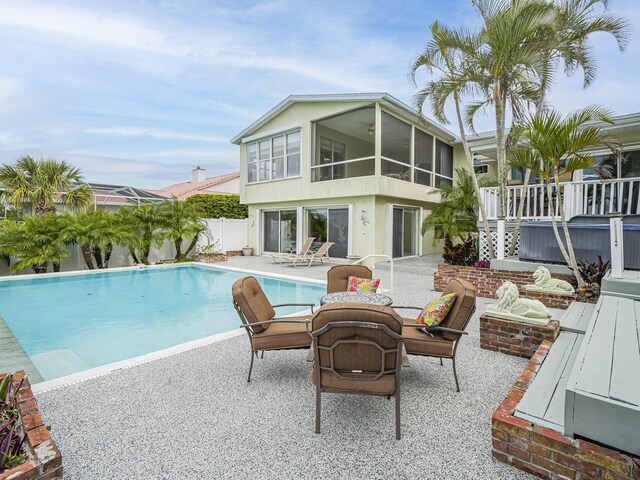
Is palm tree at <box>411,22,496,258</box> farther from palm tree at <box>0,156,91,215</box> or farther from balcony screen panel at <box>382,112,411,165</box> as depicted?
palm tree at <box>0,156,91,215</box>

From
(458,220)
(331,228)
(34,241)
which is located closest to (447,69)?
(458,220)

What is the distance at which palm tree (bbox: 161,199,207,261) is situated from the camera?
14.2m

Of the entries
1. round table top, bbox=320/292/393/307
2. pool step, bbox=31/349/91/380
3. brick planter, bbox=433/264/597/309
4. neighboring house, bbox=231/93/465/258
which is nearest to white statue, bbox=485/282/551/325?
round table top, bbox=320/292/393/307

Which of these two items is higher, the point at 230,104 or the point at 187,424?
the point at 230,104

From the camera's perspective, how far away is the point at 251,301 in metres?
3.89

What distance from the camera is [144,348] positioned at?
5.55 m

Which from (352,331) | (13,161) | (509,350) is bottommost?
(509,350)

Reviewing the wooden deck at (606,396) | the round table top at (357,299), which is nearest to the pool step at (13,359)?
the round table top at (357,299)

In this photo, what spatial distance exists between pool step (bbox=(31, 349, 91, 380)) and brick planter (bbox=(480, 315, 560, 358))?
555cm

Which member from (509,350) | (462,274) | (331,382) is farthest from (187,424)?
(462,274)

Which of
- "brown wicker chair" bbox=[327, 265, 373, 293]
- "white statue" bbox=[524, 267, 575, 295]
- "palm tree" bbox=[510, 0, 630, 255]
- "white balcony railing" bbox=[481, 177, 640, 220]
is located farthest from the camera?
"white balcony railing" bbox=[481, 177, 640, 220]

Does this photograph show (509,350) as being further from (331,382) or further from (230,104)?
(230,104)

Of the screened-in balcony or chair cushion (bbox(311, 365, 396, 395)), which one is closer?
chair cushion (bbox(311, 365, 396, 395))

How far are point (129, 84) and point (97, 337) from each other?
12.1 meters
